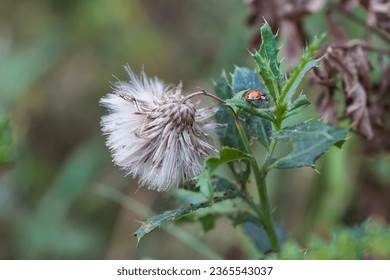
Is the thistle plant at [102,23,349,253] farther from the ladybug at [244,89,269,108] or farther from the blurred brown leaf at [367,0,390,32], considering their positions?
the blurred brown leaf at [367,0,390,32]

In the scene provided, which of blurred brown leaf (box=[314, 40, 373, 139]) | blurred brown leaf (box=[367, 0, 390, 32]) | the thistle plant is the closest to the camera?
the thistle plant

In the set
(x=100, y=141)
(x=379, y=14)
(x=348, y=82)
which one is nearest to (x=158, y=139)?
(x=348, y=82)

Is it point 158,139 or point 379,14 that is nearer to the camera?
point 158,139

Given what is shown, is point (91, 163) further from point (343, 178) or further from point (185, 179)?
point (185, 179)

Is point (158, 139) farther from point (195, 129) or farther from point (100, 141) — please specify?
point (100, 141)

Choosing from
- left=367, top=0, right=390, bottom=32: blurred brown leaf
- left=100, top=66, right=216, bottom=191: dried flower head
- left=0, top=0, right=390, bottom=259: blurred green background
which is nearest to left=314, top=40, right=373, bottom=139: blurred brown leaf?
left=367, top=0, right=390, bottom=32: blurred brown leaf

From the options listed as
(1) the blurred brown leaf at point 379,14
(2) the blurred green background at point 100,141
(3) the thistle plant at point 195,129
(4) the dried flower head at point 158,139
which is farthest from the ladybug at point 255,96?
(2) the blurred green background at point 100,141
